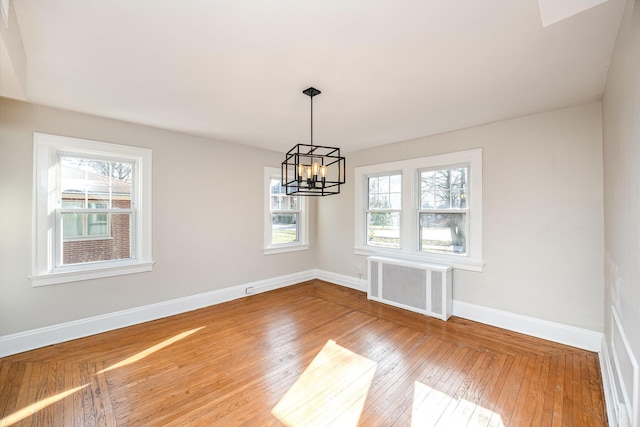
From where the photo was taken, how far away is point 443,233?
3.92 metres

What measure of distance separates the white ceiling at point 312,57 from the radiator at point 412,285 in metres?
2.05

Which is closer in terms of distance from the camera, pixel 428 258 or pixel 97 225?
pixel 97 225

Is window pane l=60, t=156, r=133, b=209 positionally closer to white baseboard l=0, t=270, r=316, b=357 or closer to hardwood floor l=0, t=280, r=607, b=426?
white baseboard l=0, t=270, r=316, b=357

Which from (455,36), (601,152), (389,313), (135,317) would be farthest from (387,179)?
(135,317)

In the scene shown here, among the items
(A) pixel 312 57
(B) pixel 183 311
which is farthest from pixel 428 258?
(B) pixel 183 311

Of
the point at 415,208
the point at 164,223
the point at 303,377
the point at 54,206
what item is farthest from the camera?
the point at 415,208

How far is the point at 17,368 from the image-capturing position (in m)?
2.42

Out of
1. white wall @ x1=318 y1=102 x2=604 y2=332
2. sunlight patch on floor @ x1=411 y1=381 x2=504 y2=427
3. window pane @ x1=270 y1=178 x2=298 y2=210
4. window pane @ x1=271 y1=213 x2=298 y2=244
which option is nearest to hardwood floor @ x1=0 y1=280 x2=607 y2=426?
sunlight patch on floor @ x1=411 y1=381 x2=504 y2=427

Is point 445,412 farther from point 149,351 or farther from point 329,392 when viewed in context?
point 149,351

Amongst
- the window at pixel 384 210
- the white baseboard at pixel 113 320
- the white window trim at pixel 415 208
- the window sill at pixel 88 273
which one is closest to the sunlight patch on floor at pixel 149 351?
the white baseboard at pixel 113 320

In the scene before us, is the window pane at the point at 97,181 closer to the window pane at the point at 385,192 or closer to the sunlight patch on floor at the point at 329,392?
the sunlight patch on floor at the point at 329,392

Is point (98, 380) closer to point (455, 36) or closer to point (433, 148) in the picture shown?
point (455, 36)

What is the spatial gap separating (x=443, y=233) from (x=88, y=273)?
4.60m

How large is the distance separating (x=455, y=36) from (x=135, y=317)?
441cm
